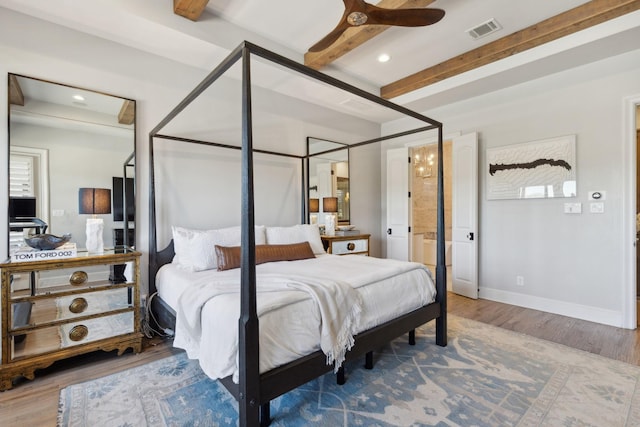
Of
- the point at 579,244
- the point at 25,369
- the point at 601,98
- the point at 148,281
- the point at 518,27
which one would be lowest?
the point at 25,369

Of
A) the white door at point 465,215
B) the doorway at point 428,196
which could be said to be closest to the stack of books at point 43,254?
the white door at point 465,215

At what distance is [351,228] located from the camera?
447 centimetres

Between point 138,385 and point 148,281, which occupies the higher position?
point 148,281

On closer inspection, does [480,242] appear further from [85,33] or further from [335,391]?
[85,33]

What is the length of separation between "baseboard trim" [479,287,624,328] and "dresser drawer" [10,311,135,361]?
160 inches

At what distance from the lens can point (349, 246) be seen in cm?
418

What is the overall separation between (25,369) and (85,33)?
8.57ft

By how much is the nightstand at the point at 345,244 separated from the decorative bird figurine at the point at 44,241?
2.61 metres

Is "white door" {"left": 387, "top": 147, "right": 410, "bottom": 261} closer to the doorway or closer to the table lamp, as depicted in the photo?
the doorway

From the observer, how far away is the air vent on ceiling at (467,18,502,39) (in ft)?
Result: 9.40

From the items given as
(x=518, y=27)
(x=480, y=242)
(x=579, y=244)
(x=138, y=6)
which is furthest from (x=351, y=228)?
(x=138, y=6)

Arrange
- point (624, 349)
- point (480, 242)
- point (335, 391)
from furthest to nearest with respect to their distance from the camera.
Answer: point (480, 242) < point (624, 349) < point (335, 391)

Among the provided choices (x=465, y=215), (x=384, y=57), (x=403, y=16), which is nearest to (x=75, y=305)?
(x=403, y=16)

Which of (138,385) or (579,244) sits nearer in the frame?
(138,385)
